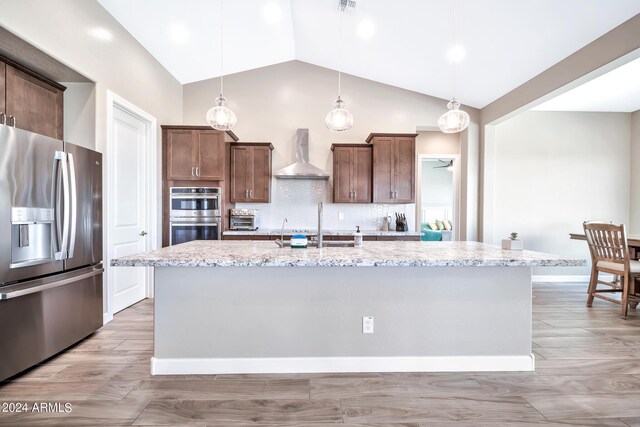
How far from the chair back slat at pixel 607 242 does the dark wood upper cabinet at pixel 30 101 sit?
567 centimetres

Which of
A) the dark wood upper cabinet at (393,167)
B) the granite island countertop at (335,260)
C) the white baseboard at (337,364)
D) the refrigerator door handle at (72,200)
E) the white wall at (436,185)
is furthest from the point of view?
the white wall at (436,185)

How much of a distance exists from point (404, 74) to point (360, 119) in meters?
0.90

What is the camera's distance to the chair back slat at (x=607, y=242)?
3.42m

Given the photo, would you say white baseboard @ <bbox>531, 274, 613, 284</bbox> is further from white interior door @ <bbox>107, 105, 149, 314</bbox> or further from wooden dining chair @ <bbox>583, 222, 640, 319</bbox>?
white interior door @ <bbox>107, 105, 149, 314</bbox>

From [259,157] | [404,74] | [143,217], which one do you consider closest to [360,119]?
[404,74]

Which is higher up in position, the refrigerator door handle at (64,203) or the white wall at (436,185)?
the white wall at (436,185)

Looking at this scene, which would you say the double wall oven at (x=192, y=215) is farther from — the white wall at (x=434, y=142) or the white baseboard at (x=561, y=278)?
the white baseboard at (x=561, y=278)

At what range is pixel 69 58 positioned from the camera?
265cm

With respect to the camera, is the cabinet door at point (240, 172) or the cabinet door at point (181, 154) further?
the cabinet door at point (240, 172)

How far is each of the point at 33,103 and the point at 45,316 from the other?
177cm

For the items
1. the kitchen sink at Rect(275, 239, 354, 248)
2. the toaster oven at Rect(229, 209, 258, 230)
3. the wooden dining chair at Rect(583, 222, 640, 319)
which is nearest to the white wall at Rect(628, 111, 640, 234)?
the wooden dining chair at Rect(583, 222, 640, 319)

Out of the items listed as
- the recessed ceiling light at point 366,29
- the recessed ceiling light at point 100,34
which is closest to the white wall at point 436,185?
the recessed ceiling light at point 366,29

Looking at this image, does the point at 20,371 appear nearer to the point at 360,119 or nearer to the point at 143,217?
the point at 143,217

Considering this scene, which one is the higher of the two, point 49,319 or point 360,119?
point 360,119
